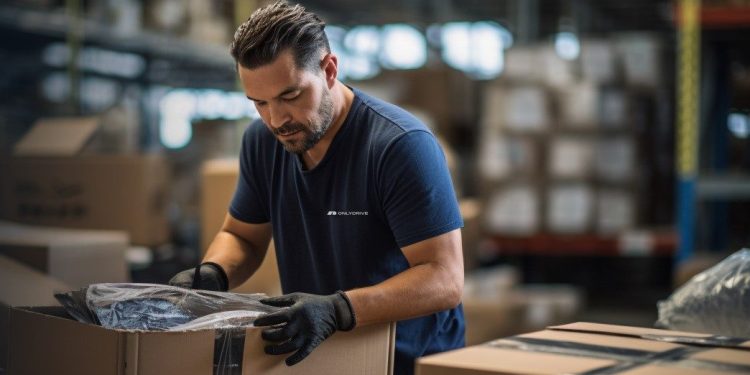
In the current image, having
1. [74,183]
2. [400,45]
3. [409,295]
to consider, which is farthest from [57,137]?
[400,45]

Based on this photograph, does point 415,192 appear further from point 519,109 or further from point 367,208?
point 519,109

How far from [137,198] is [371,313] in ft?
11.7

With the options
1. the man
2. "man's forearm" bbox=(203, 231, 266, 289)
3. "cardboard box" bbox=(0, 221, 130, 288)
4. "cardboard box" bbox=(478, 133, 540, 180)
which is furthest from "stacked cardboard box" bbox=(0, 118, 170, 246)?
"cardboard box" bbox=(478, 133, 540, 180)

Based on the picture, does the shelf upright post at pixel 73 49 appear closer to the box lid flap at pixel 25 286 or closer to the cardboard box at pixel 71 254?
the cardboard box at pixel 71 254

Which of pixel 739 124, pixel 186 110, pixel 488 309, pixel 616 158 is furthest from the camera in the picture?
pixel 186 110

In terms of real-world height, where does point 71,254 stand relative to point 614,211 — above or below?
above

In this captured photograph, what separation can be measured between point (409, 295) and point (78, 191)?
11.1 feet

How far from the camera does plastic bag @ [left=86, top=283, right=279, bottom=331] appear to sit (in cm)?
199

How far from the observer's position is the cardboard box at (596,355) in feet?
5.71

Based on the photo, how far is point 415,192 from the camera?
2.37m

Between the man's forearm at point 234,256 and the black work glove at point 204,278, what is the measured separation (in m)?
0.04

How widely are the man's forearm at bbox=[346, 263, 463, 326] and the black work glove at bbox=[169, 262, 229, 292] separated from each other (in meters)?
0.50

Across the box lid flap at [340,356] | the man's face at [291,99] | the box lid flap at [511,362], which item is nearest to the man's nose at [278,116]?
the man's face at [291,99]

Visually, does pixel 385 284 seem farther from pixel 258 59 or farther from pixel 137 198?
pixel 137 198
